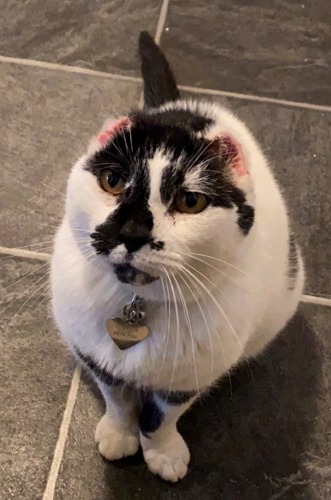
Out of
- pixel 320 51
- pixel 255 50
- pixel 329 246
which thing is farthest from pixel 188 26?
pixel 329 246

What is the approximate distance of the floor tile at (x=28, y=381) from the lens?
1.15 metres

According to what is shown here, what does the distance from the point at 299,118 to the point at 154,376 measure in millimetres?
838

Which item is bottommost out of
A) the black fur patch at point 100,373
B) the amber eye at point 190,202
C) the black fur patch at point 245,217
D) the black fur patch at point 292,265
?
the black fur patch at point 100,373

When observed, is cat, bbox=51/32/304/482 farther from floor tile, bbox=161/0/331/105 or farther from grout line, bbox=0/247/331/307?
floor tile, bbox=161/0/331/105

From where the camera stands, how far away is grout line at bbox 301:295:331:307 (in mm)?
1342

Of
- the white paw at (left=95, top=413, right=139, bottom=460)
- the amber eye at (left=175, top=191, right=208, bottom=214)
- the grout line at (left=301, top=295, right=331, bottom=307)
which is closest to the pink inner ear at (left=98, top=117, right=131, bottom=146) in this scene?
the amber eye at (left=175, top=191, right=208, bottom=214)

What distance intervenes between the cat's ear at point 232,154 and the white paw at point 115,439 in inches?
21.7

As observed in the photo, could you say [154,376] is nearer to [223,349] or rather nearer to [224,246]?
[223,349]

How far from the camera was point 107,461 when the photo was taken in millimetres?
1167

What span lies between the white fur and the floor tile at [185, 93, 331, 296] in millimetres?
365

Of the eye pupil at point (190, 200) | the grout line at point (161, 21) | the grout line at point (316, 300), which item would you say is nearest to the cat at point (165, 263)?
the eye pupil at point (190, 200)

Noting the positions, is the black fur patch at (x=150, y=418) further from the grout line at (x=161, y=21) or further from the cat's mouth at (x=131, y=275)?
the grout line at (x=161, y=21)

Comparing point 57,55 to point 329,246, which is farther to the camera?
point 57,55

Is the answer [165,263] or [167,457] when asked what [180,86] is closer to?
[167,457]
